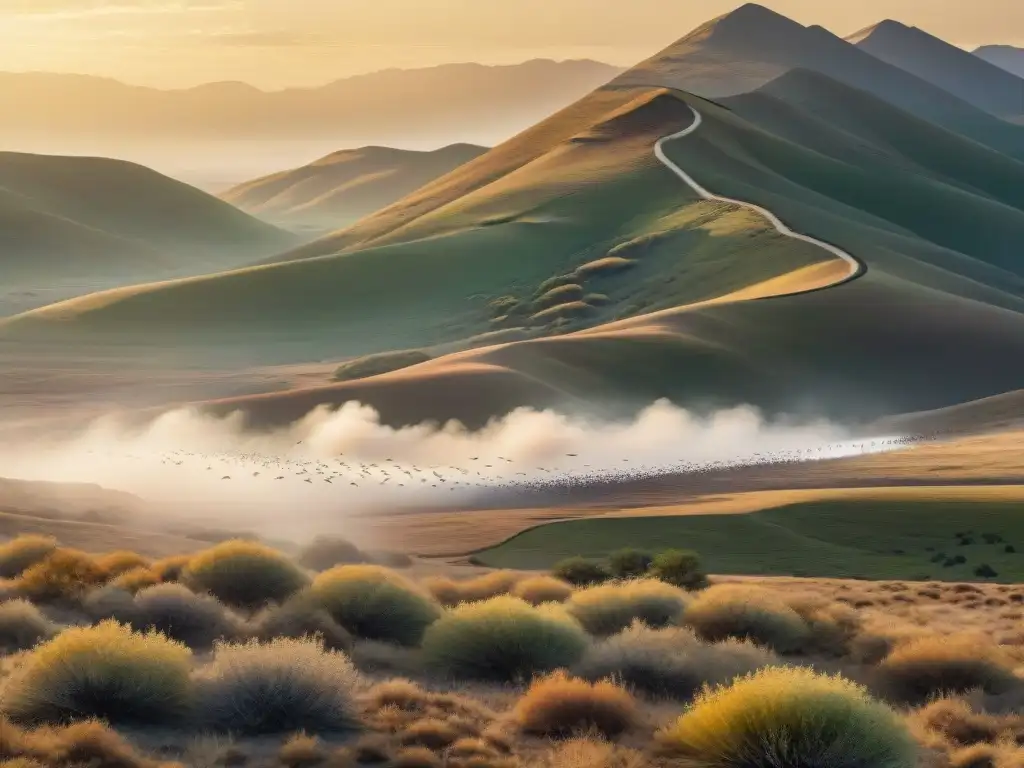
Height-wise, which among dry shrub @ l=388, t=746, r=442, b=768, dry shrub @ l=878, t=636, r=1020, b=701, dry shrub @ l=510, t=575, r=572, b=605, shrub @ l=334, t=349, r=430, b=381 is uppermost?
shrub @ l=334, t=349, r=430, b=381

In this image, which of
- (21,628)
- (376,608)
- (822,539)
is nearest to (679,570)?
(822,539)

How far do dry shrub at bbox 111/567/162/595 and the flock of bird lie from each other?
3659cm

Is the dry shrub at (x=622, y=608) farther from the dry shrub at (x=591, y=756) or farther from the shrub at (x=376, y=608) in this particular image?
the dry shrub at (x=591, y=756)

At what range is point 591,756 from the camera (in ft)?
46.0

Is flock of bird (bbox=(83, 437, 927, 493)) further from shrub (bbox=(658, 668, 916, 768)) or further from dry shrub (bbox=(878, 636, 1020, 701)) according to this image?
shrub (bbox=(658, 668, 916, 768))

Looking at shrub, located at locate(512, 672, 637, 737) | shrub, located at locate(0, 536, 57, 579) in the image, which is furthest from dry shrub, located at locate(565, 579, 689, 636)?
shrub, located at locate(0, 536, 57, 579)

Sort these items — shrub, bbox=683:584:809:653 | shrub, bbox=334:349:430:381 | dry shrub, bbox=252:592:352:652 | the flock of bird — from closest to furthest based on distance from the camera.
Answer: dry shrub, bbox=252:592:352:652
shrub, bbox=683:584:809:653
the flock of bird
shrub, bbox=334:349:430:381

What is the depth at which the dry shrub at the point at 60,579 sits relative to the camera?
2203 cm

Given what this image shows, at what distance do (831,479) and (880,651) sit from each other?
3755 centimetres

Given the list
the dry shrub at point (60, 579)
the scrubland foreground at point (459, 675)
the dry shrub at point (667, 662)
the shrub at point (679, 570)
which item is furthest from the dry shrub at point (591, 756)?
the shrub at point (679, 570)

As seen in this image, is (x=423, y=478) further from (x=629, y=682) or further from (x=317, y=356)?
(x=317, y=356)

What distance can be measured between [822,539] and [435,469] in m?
26.7

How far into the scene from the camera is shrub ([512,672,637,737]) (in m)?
15.3

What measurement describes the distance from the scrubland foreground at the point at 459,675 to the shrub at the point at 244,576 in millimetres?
42
